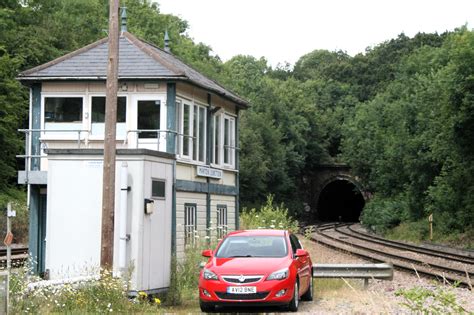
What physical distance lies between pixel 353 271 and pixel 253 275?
19.0 ft

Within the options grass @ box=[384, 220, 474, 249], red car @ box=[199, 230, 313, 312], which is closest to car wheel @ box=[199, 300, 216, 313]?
red car @ box=[199, 230, 313, 312]

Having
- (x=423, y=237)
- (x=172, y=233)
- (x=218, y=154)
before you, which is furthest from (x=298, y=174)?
(x=172, y=233)

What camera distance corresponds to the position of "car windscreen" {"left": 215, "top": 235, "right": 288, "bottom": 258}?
51.7 feet

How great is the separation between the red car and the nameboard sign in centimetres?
560

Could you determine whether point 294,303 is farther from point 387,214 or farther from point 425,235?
point 387,214

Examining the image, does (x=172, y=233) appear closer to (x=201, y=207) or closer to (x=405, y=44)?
(x=201, y=207)

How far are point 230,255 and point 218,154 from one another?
9017 mm

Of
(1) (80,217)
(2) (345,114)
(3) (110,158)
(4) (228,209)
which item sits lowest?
(1) (80,217)

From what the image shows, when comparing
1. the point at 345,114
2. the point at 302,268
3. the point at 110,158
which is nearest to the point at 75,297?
the point at 110,158

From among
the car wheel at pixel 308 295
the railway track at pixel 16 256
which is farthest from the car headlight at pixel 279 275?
the railway track at pixel 16 256

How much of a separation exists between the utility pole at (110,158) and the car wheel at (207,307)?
1.70 m

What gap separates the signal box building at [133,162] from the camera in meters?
16.9

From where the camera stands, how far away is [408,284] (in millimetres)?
21391

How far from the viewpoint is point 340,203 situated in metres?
103
